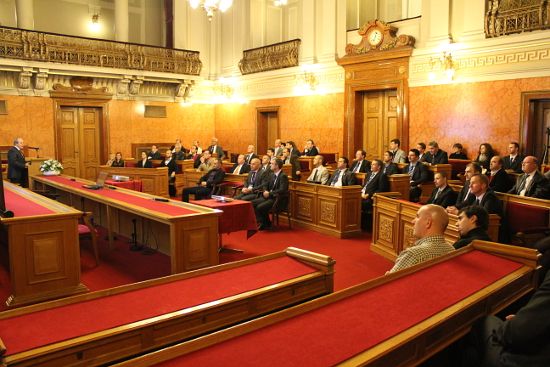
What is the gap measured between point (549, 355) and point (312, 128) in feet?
38.9

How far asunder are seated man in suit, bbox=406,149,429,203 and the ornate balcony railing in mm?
9452

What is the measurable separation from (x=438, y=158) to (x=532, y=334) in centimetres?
Result: 821

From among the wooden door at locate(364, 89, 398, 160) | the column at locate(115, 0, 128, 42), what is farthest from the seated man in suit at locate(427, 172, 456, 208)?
the column at locate(115, 0, 128, 42)

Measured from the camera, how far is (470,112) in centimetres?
986

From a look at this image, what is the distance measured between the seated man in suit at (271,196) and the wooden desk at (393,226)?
1.93 m

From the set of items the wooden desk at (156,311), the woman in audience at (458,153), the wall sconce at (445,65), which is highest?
the wall sconce at (445,65)

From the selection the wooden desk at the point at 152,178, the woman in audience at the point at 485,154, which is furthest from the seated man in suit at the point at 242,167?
the woman in audience at the point at 485,154

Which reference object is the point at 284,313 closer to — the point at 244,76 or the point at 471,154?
the point at 471,154

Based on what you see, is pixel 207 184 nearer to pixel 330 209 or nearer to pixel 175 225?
pixel 330 209

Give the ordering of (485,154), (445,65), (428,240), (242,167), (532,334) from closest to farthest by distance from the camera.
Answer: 1. (532,334)
2. (428,240)
3. (485,154)
4. (445,65)
5. (242,167)

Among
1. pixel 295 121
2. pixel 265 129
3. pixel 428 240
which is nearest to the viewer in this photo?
pixel 428 240

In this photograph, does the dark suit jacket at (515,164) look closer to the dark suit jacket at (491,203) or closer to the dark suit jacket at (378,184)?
the dark suit jacket at (378,184)

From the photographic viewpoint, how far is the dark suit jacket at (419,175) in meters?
8.45

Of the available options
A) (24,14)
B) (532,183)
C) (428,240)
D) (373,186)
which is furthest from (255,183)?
(24,14)
